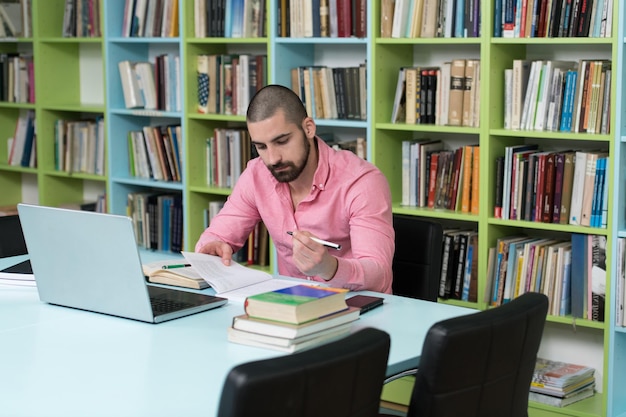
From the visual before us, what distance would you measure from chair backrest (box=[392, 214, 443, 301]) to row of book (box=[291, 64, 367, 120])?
1184 millimetres

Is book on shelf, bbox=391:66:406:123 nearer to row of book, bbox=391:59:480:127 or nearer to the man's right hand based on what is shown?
row of book, bbox=391:59:480:127

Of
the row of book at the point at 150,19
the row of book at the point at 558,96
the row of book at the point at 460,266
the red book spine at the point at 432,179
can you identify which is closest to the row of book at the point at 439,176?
the red book spine at the point at 432,179

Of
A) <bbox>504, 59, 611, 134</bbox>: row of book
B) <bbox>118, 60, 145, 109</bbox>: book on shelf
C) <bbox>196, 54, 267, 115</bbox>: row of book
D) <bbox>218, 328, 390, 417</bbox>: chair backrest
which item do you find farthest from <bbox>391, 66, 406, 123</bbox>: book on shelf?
<bbox>218, 328, 390, 417</bbox>: chair backrest

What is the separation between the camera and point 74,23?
499cm

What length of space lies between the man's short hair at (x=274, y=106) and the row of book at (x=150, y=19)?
1.80m

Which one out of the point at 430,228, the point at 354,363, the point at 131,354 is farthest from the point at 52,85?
the point at 354,363

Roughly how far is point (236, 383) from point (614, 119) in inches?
92.6

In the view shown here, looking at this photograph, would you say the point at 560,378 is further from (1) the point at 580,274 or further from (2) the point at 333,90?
(2) the point at 333,90

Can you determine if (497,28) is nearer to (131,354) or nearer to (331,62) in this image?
(331,62)

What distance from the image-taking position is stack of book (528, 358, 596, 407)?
3.59 meters

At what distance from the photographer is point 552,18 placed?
348 centimetres

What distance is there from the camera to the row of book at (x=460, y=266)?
3816 mm

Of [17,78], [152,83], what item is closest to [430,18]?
[152,83]

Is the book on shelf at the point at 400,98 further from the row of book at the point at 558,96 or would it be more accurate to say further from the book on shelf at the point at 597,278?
the book on shelf at the point at 597,278
